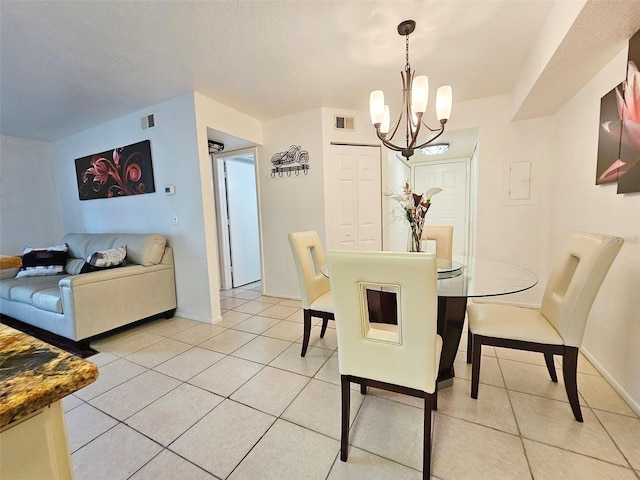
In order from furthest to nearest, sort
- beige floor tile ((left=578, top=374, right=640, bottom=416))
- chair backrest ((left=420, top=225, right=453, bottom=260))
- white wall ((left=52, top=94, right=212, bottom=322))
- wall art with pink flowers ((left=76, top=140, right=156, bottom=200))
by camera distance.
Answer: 1. wall art with pink flowers ((left=76, top=140, right=156, bottom=200))
2. white wall ((left=52, top=94, right=212, bottom=322))
3. chair backrest ((left=420, top=225, right=453, bottom=260))
4. beige floor tile ((left=578, top=374, right=640, bottom=416))

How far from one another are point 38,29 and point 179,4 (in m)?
1.00

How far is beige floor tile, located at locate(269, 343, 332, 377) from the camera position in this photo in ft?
6.45

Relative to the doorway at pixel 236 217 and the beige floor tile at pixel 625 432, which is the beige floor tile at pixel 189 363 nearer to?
the doorway at pixel 236 217

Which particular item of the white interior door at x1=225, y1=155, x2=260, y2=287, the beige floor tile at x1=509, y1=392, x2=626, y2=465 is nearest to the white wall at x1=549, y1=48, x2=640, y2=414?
the beige floor tile at x1=509, y1=392, x2=626, y2=465

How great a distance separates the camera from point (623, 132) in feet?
5.25

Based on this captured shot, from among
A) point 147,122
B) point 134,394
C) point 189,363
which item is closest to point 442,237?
point 189,363

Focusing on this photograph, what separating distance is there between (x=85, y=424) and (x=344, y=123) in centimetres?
349

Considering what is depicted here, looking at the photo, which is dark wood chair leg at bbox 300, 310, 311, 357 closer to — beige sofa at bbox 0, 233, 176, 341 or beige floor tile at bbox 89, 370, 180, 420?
beige floor tile at bbox 89, 370, 180, 420

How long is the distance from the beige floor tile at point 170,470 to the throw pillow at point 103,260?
2098mm

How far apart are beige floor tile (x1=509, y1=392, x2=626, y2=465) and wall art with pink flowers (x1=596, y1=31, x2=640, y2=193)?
1.30 meters

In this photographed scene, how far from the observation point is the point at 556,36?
1.63 meters

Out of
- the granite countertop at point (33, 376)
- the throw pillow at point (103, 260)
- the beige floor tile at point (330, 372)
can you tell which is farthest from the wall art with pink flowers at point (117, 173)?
the granite countertop at point (33, 376)

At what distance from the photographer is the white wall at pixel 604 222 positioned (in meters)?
1.55

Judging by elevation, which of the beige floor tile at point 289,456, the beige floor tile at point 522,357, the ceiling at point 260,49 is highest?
the ceiling at point 260,49
